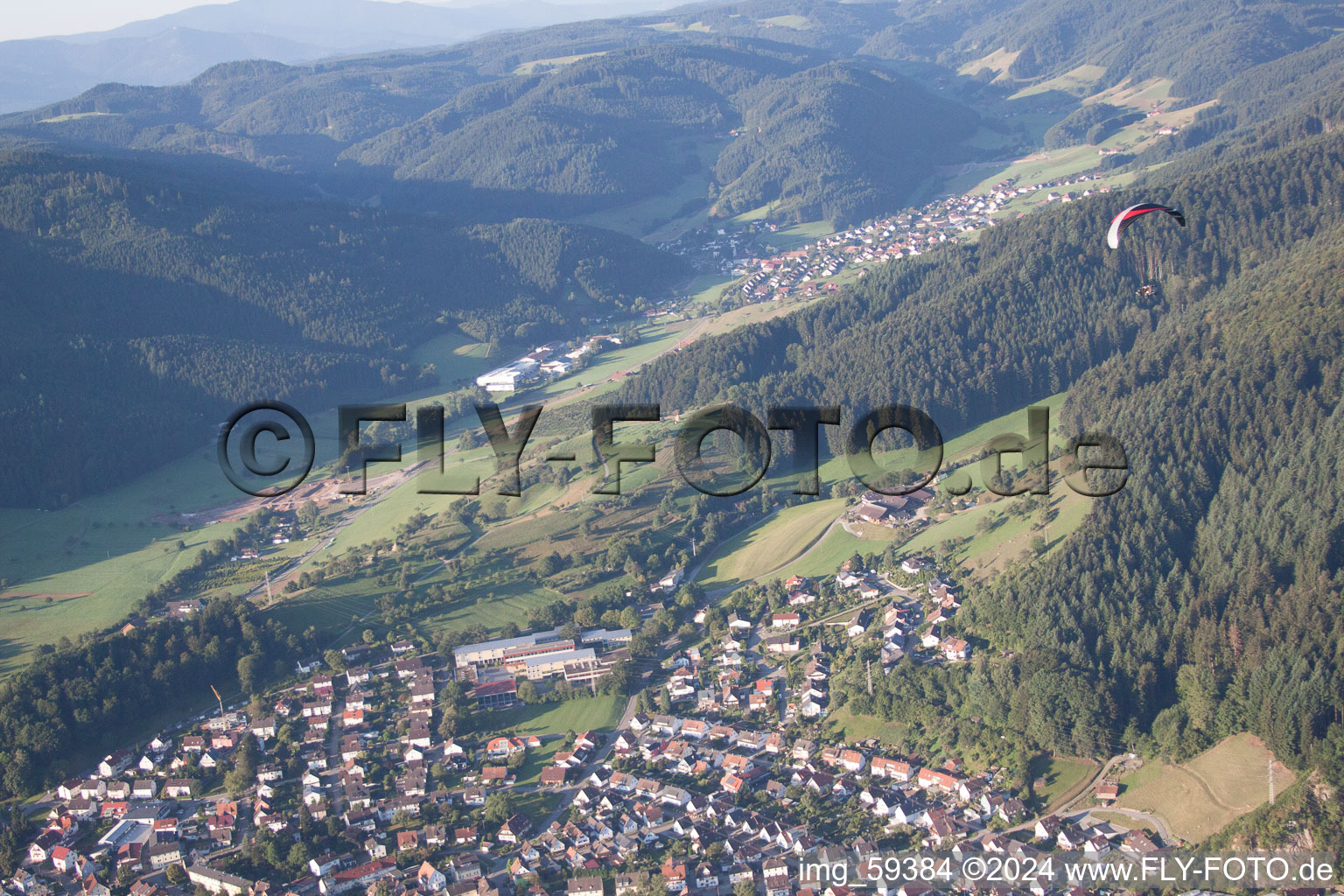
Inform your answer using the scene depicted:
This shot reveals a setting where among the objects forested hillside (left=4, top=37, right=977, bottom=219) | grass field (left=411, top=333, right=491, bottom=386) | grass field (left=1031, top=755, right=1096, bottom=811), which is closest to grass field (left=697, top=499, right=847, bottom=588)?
grass field (left=1031, top=755, right=1096, bottom=811)

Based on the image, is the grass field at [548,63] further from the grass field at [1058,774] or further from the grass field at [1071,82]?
the grass field at [1058,774]

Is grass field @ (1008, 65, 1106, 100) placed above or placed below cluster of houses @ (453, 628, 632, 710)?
above

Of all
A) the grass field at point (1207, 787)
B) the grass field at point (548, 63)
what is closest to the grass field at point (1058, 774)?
the grass field at point (1207, 787)

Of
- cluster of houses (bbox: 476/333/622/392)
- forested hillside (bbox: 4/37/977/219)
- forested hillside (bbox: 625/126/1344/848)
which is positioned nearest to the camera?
forested hillside (bbox: 625/126/1344/848)

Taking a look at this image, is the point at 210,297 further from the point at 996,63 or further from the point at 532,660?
A: the point at 996,63

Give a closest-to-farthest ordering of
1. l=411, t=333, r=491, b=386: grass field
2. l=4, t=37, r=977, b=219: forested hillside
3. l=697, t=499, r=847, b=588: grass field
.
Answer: l=697, t=499, r=847, b=588: grass field → l=411, t=333, r=491, b=386: grass field → l=4, t=37, r=977, b=219: forested hillside

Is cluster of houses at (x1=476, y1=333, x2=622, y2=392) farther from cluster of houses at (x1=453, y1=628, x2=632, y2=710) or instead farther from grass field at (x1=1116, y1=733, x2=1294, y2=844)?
grass field at (x1=1116, y1=733, x2=1294, y2=844)

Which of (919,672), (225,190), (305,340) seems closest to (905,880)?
(919,672)
